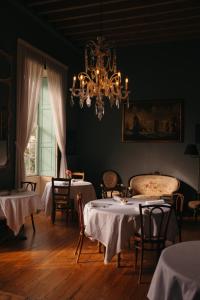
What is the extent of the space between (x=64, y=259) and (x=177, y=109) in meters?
4.85

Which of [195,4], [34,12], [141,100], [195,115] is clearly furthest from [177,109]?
[34,12]

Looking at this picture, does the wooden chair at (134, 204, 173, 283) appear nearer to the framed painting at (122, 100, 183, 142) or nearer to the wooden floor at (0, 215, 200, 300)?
the wooden floor at (0, 215, 200, 300)

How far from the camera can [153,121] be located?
25.8 feet

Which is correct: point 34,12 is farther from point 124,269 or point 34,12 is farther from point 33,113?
point 124,269

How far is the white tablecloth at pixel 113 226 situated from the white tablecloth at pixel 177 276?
1.58m

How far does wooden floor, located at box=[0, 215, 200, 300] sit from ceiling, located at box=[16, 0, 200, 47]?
4223mm

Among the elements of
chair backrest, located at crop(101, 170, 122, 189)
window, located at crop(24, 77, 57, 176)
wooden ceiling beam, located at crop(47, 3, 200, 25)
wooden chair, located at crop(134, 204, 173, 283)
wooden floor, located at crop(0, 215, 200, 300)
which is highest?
wooden ceiling beam, located at crop(47, 3, 200, 25)

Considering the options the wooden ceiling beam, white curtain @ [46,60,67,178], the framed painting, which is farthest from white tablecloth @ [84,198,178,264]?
the wooden ceiling beam

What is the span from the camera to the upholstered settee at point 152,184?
745cm

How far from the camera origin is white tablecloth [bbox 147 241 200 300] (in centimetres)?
187

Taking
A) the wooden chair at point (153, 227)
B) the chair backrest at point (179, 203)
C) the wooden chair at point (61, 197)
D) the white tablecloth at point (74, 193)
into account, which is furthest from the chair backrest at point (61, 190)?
the wooden chair at point (153, 227)

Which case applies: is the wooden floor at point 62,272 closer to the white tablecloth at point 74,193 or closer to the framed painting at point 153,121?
the white tablecloth at point 74,193

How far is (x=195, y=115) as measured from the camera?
7.52 m

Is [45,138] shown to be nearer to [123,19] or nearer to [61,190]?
[61,190]
